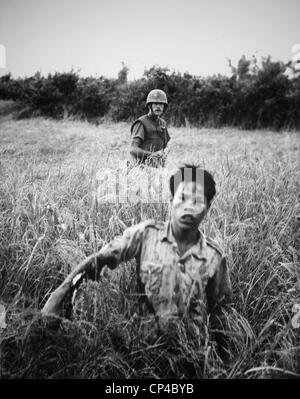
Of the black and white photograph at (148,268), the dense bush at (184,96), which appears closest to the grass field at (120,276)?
the black and white photograph at (148,268)

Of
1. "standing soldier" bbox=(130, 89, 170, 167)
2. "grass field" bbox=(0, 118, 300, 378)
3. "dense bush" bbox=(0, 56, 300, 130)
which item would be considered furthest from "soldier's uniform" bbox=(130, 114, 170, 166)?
"dense bush" bbox=(0, 56, 300, 130)

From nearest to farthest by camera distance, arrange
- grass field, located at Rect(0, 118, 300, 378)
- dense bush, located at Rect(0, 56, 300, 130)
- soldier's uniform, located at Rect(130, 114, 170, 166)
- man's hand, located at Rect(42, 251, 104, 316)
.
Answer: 1. man's hand, located at Rect(42, 251, 104, 316)
2. grass field, located at Rect(0, 118, 300, 378)
3. soldier's uniform, located at Rect(130, 114, 170, 166)
4. dense bush, located at Rect(0, 56, 300, 130)

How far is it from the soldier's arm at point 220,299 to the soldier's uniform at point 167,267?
1.1 inches

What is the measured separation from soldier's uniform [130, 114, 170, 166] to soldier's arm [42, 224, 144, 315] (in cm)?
163

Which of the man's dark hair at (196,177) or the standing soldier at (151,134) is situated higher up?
the standing soldier at (151,134)

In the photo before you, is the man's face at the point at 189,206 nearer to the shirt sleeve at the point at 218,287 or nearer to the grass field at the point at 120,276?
the shirt sleeve at the point at 218,287

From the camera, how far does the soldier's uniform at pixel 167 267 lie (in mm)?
1248

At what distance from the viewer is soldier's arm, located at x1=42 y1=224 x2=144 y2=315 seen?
3.74 ft

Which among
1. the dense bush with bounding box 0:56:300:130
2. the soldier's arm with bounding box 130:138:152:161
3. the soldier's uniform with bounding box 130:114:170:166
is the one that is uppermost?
the dense bush with bounding box 0:56:300:130

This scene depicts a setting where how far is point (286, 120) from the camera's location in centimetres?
526

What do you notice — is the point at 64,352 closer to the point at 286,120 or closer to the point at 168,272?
the point at 168,272

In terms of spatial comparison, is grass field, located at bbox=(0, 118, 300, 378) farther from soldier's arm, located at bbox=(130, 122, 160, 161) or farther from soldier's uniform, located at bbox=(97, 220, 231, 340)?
soldier's arm, located at bbox=(130, 122, 160, 161)

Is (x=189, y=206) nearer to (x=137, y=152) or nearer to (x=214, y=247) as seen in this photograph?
(x=214, y=247)
